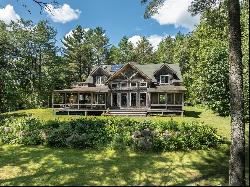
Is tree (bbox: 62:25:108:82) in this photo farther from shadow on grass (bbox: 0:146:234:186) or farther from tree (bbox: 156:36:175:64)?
shadow on grass (bbox: 0:146:234:186)

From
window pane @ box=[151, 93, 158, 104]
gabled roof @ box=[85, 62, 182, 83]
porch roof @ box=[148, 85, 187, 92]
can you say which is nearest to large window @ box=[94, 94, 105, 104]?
gabled roof @ box=[85, 62, 182, 83]

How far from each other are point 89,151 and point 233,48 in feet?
39.2

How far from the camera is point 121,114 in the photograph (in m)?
42.5

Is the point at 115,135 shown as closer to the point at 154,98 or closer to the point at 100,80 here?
the point at 154,98

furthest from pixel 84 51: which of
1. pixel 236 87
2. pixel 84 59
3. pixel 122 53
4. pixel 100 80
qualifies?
pixel 236 87

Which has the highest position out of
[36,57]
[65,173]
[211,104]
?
[36,57]

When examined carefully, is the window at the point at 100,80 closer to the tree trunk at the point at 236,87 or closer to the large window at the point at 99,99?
the large window at the point at 99,99

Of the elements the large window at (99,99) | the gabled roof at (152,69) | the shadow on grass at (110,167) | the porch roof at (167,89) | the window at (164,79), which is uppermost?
the gabled roof at (152,69)

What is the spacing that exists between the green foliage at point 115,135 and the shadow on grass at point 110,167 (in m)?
0.97

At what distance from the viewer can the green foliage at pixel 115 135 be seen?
20.6 m

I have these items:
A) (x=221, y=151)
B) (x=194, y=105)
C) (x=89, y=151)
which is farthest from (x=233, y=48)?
(x=194, y=105)

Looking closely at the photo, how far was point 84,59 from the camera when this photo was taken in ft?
249

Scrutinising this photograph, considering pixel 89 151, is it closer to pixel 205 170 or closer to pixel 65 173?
pixel 65 173

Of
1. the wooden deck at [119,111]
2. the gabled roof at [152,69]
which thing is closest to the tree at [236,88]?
the wooden deck at [119,111]
